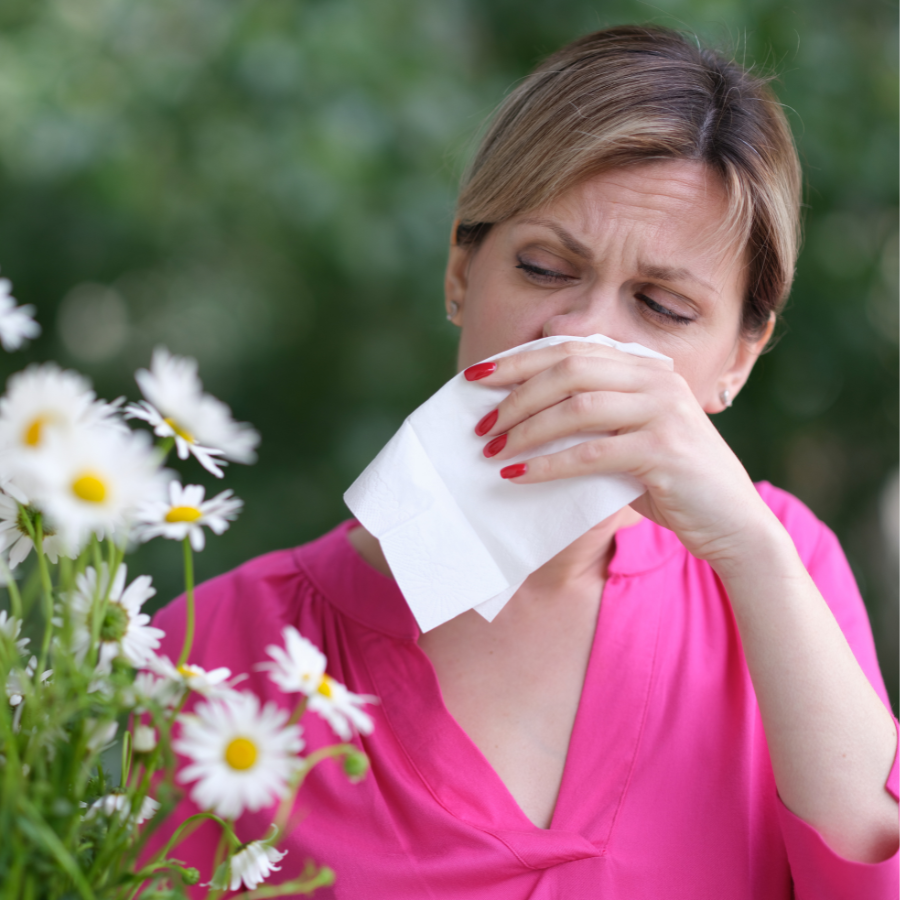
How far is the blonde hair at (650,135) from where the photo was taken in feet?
3.35

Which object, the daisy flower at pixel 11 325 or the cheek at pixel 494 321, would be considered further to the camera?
the cheek at pixel 494 321

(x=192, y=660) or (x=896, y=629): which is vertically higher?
(x=896, y=629)

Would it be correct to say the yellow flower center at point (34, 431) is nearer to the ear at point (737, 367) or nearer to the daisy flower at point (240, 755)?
the daisy flower at point (240, 755)

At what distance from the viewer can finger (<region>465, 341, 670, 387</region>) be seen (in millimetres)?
859

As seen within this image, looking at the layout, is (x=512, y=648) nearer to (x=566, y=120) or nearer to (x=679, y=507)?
(x=679, y=507)

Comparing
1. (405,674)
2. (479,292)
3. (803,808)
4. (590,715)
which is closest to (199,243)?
(479,292)

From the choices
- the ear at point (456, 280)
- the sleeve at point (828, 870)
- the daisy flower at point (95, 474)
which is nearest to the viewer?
the daisy flower at point (95, 474)

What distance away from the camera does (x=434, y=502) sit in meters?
0.86

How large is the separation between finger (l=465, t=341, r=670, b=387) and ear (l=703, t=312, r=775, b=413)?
14.0 inches

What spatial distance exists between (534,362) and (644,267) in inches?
8.6

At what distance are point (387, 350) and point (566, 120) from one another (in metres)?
1.51

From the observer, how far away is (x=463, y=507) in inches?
34.5

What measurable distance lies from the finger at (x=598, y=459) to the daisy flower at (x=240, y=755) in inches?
20.0

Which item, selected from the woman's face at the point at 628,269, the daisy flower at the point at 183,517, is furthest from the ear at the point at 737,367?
the daisy flower at the point at 183,517
